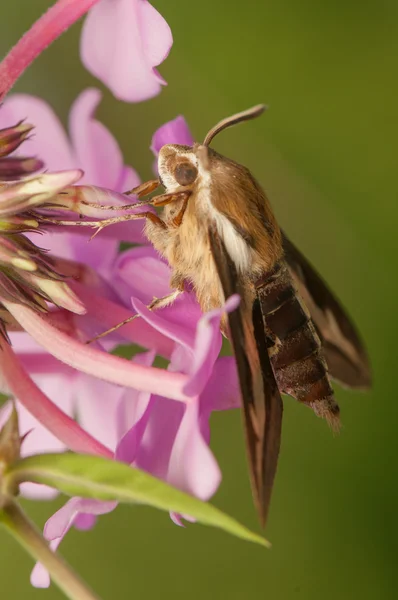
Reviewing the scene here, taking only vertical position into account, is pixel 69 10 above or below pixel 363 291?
above

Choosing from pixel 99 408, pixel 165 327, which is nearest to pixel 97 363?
pixel 165 327

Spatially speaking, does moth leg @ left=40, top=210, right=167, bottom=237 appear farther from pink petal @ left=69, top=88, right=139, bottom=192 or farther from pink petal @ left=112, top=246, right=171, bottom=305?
pink petal @ left=69, top=88, right=139, bottom=192

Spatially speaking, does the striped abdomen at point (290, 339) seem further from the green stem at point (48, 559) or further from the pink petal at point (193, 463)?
the green stem at point (48, 559)

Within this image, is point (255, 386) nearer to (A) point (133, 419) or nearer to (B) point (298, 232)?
(A) point (133, 419)

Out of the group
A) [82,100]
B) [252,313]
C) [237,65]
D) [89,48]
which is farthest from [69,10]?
[237,65]

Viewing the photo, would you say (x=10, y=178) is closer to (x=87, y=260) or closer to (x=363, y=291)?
(x=87, y=260)

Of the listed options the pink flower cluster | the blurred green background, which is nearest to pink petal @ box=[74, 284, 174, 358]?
the pink flower cluster

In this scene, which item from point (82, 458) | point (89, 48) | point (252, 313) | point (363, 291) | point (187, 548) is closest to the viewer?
point (82, 458)
